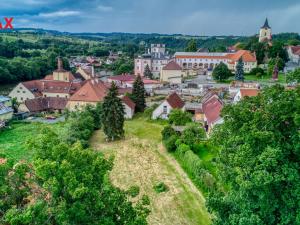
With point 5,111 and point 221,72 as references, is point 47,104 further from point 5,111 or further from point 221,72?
point 221,72

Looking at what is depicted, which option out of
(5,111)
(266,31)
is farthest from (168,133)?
(266,31)

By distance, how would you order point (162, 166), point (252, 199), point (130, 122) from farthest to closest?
point (130, 122)
point (162, 166)
point (252, 199)

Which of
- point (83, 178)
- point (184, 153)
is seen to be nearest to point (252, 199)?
point (83, 178)

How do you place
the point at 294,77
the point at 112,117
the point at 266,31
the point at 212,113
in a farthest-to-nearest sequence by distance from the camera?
the point at 266,31 → the point at 112,117 → the point at 212,113 → the point at 294,77

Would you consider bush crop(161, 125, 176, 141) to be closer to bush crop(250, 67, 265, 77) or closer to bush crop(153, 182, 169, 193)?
bush crop(153, 182, 169, 193)

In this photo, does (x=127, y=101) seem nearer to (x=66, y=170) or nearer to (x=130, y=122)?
(x=130, y=122)
